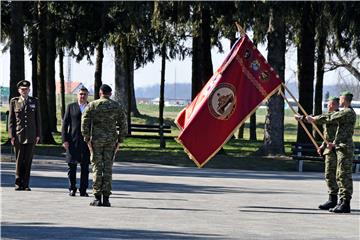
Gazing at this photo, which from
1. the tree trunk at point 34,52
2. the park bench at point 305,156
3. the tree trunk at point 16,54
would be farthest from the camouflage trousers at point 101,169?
the tree trunk at point 34,52

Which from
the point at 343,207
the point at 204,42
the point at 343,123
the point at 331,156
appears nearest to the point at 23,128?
the point at 331,156

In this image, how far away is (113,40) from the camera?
46188mm

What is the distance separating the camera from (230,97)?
17.2m

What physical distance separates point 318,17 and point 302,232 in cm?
2164

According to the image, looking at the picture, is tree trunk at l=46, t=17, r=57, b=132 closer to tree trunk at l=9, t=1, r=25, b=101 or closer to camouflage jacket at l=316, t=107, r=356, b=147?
tree trunk at l=9, t=1, r=25, b=101

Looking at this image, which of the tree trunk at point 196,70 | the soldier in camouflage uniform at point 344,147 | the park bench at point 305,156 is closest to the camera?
the soldier in camouflage uniform at point 344,147

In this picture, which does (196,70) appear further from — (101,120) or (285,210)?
(101,120)

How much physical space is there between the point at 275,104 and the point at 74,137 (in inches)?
697

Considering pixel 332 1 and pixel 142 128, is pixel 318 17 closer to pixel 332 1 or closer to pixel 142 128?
pixel 332 1

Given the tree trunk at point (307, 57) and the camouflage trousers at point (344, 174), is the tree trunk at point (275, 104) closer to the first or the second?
the tree trunk at point (307, 57)

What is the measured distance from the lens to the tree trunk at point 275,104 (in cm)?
3416

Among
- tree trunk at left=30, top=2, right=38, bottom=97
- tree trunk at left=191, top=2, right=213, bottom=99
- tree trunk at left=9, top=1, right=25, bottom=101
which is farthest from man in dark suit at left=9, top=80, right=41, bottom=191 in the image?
tree trunk at left=30, top=2, right=38, bottom=97

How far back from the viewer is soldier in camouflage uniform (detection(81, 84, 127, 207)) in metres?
16.3

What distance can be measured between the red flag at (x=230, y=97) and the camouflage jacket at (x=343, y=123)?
1.10 m
